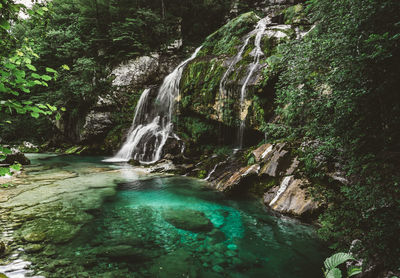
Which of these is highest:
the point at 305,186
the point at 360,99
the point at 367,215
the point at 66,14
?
the point at 66,14

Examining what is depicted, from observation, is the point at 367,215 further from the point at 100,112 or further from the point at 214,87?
the point at 100,112

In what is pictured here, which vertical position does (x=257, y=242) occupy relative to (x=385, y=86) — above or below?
below

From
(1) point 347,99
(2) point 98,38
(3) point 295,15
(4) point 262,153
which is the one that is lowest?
(4) point 262,153

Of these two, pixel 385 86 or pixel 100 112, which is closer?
pixel 385 86

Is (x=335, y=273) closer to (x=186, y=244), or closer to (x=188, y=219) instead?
(x=186, y=244)

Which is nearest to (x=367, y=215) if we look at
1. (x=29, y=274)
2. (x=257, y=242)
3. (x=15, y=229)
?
(x=257, y=242)

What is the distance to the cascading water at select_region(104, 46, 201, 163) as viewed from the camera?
1248 cm

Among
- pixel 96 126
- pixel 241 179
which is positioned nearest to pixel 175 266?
pixel 241 179

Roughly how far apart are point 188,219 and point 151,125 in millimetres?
10242

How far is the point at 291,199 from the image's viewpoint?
537cm

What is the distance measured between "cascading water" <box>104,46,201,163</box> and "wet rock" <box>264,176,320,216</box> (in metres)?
7.39

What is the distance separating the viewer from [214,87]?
38.2 feet

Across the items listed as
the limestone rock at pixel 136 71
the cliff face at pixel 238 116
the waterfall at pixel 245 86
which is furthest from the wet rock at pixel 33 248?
the limestone rock at pixel 136 71

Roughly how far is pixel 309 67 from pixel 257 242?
3408 mm
